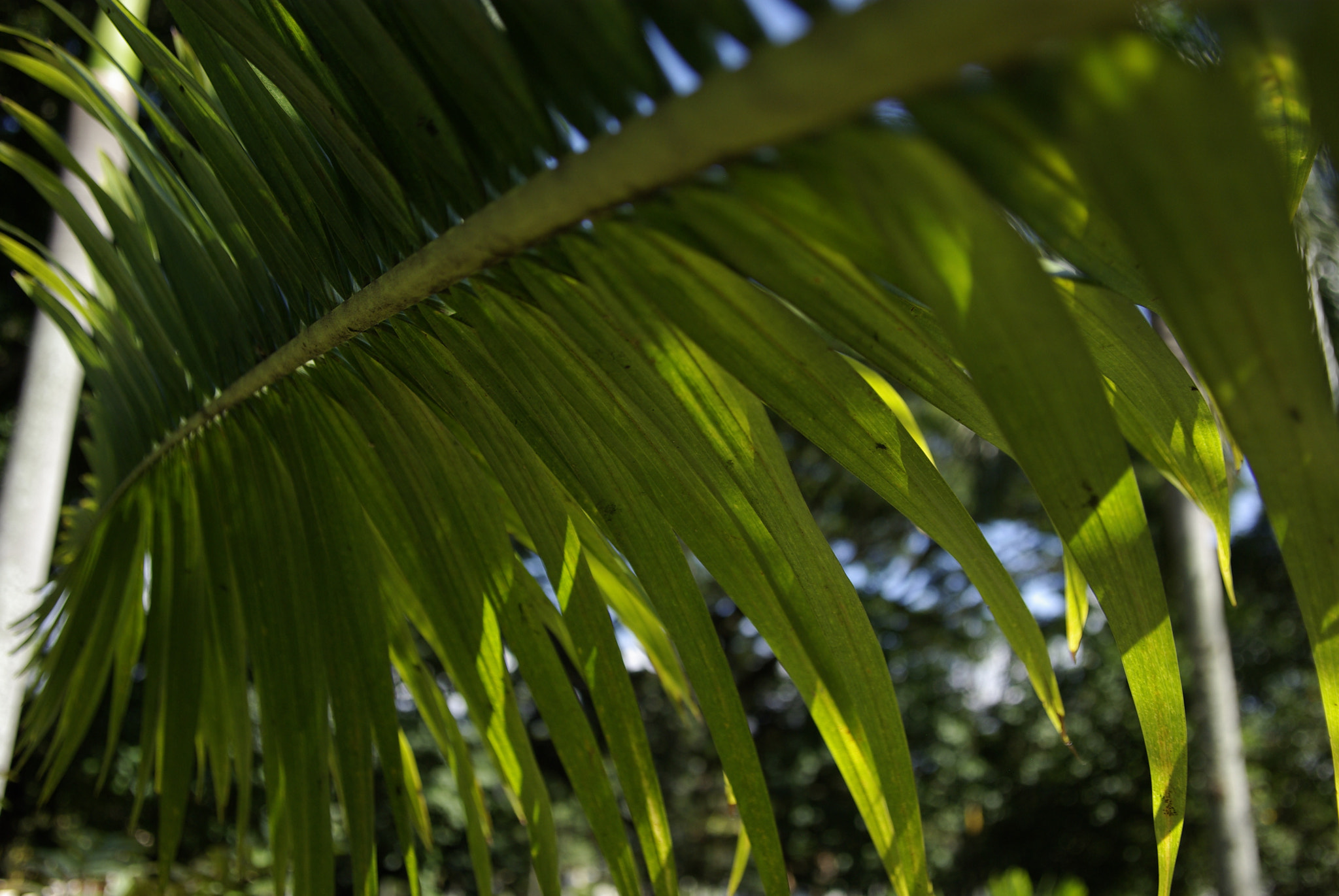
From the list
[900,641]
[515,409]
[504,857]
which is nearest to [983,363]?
[515,409]

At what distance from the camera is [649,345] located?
0.39m

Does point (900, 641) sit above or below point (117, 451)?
below

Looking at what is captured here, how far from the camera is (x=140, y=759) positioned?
83cm

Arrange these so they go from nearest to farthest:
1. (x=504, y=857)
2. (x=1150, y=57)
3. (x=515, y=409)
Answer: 1. (x=1150, y=57)
2. (x=515, y=409)
3. (x=504, y=857)

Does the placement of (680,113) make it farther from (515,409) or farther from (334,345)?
(334,345)

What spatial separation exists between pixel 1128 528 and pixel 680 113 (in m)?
0.22

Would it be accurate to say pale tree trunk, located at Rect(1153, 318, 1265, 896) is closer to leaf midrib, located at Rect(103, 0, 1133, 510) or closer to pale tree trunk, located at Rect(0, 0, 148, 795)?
pale tree trunk, located at Rect(0, 0, 148, 795)

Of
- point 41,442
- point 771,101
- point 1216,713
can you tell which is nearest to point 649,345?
point 771,101

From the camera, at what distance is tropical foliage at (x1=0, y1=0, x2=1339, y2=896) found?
0.21m

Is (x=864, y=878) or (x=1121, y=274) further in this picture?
(x=864, y=878)

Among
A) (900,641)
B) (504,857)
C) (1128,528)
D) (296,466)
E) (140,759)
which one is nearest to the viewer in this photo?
(1128,528)

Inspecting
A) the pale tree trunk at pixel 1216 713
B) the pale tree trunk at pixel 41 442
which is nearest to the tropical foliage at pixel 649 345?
the pale tree trunk at pixel 41 442

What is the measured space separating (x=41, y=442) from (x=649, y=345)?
1.59 meters

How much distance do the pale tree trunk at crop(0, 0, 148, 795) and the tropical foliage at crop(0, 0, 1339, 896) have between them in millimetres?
752
